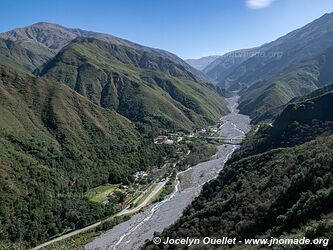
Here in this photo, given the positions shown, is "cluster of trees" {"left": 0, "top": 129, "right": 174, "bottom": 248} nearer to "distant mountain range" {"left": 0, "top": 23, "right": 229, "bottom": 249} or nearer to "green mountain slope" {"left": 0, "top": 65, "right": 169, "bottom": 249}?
"green mountain slope" {"left": 0, "top": 65, "right": 169, "bottom": 249}

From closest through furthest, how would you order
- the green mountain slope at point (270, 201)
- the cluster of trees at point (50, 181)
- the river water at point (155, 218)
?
the green mountain slope at point (270, 201)
the river water at point (155, 218)
the cluster of trees at point (50, 181)

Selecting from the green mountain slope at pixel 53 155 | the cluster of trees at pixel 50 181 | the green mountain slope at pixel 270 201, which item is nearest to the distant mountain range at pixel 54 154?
the green mountain slope at pixel 53 155

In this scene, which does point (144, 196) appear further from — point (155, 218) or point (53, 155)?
point (53, 155)

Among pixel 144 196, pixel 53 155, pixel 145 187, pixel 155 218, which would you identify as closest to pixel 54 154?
pixel 53 155

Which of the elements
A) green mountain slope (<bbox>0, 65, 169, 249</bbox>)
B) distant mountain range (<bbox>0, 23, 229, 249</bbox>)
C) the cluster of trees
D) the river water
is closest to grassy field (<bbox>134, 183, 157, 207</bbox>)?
the river water

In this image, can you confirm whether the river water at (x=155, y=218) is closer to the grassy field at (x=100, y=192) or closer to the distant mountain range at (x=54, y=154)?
the distant mountain range at (x=54, y=154)

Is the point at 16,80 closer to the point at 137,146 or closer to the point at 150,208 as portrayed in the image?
the point at 137,146
